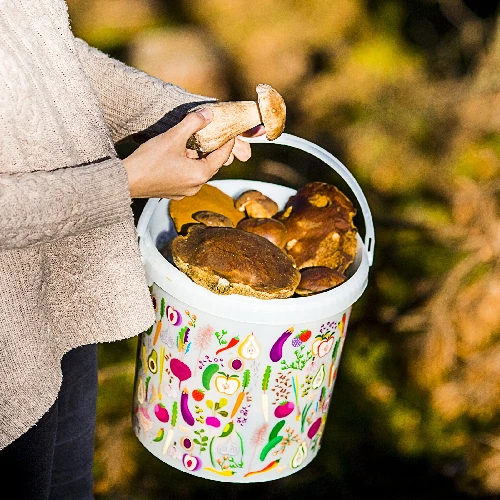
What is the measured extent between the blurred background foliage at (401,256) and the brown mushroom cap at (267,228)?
898 mm

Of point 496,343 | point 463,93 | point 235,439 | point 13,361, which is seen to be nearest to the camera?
point 13,361

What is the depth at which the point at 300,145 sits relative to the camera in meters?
1.13

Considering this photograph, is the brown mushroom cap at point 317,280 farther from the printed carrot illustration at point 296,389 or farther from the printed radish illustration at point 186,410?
the printed radish illustration at point 186,410

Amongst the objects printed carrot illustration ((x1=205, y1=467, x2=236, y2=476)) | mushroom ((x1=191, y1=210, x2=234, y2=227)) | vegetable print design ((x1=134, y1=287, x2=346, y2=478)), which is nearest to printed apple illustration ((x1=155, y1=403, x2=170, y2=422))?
vegetable print design ((x1=134, y1=287, x2=346, y2=478))

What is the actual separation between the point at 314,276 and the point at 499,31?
1.46 meters

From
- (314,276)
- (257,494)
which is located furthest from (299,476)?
(314,276)

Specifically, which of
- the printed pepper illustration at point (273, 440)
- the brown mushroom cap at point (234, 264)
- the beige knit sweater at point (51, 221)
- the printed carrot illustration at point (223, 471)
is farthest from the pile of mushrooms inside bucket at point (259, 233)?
the printed carrot illustration at point (223, 471)

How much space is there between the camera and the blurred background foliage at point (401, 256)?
1.89 m

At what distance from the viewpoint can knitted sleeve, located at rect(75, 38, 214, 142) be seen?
3.45 feet

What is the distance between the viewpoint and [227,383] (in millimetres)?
1054

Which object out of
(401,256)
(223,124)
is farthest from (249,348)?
(401,256)

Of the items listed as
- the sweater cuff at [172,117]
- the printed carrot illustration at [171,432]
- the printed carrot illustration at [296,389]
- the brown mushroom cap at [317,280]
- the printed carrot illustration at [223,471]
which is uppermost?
the sweater cuff at [172,117]

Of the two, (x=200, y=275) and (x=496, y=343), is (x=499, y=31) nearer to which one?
(x=496, y=343)

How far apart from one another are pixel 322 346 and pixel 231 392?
0.16 meters
